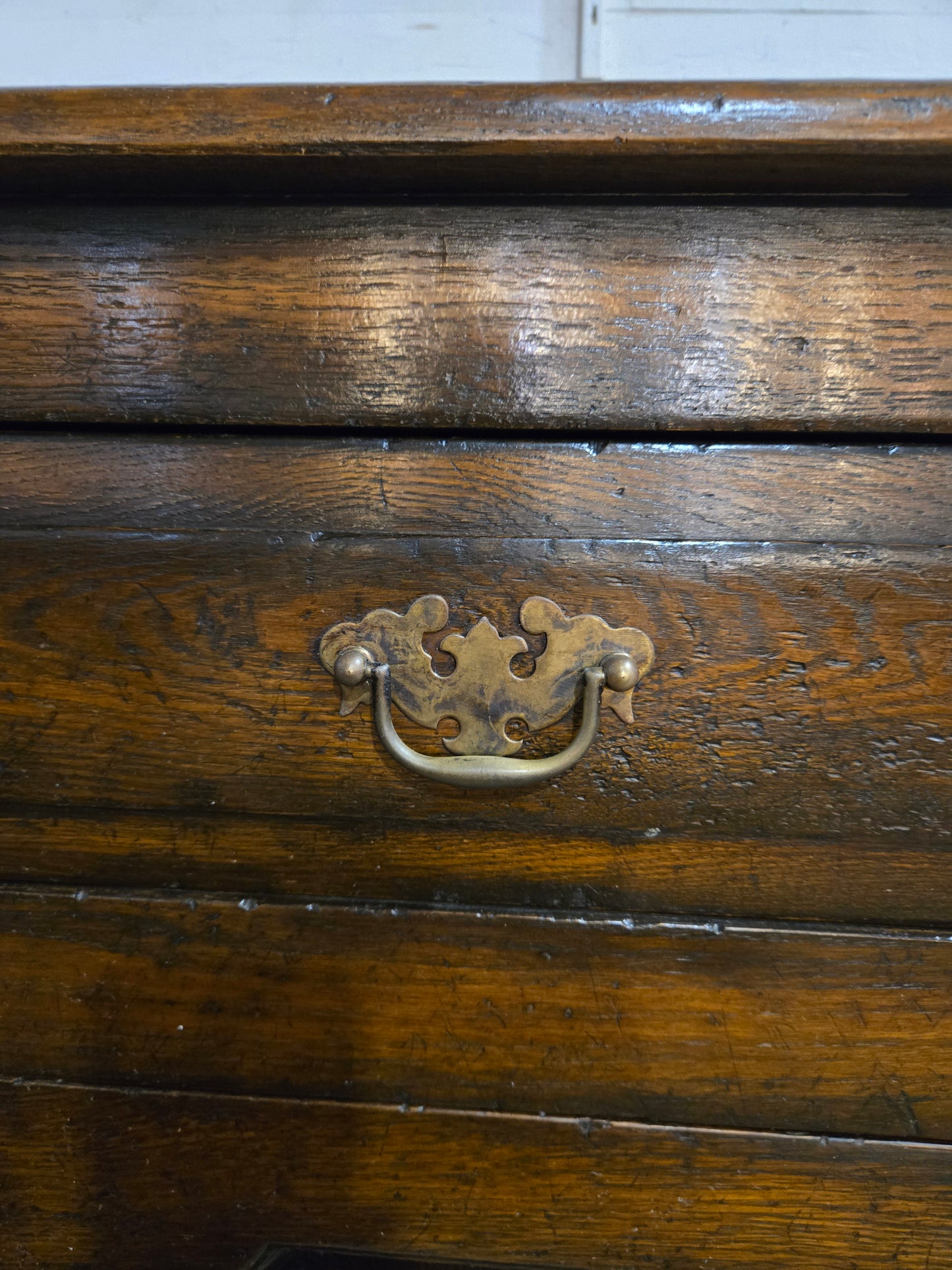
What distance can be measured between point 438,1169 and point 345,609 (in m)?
0.31

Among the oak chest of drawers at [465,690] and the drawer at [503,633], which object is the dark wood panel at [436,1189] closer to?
the oak chest of drawers at [465,690]

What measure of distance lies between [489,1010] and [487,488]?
0.91 feet

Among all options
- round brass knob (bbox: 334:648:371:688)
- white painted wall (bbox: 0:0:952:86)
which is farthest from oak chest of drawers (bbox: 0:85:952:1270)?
white painted wall (bbox: 0:0:952:86)

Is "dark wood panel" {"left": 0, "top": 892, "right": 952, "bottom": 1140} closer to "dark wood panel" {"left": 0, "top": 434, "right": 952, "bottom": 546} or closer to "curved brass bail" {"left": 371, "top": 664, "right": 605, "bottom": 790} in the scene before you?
"curved brass bail" {"left": 371, "top": 664, "right": 605, "bottom": 790}

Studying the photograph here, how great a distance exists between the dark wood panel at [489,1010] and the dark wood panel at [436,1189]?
14 millimetres

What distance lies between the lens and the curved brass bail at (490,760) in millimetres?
353

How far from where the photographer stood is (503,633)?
1.20 ft

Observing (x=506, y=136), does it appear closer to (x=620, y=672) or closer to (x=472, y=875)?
(x=620, y=672)

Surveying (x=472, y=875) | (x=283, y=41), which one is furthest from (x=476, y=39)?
(x=472, y=875)

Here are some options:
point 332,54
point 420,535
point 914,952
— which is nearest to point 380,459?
point 420,535

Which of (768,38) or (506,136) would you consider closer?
(506,136)

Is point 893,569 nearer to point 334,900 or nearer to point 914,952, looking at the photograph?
point 914,952

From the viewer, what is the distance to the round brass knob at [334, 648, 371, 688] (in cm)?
35

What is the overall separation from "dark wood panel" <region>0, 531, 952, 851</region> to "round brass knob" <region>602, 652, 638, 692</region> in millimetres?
19
